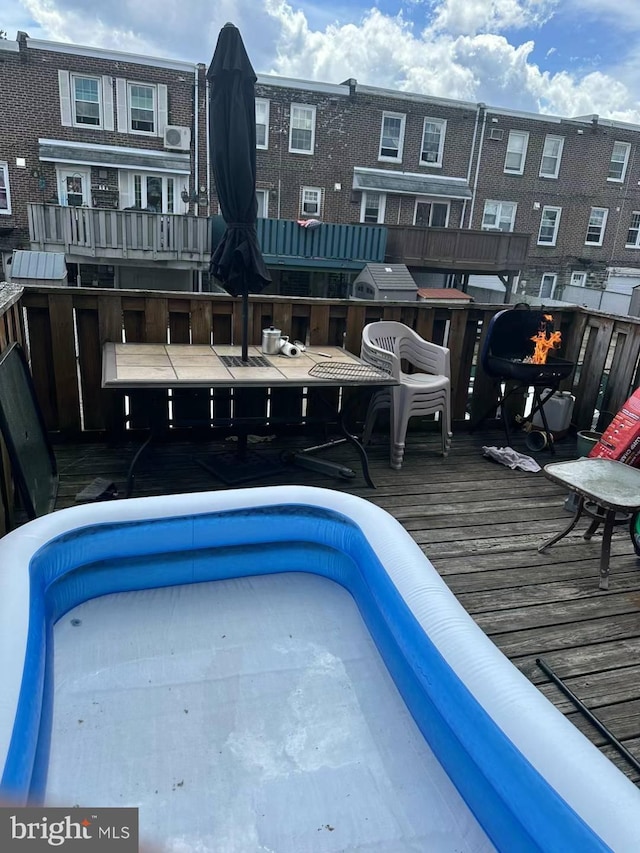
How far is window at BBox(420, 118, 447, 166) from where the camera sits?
19.6m

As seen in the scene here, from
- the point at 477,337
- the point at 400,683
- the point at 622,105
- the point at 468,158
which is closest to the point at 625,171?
the point at 622,105

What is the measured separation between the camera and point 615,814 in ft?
4.02

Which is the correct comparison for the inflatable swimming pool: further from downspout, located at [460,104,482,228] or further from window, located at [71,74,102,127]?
downspout, located at [460,104,482,228]

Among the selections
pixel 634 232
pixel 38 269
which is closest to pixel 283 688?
pixel 38 269

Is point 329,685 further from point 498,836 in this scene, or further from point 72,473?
point 72,473

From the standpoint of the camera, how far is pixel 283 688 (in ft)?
6.47

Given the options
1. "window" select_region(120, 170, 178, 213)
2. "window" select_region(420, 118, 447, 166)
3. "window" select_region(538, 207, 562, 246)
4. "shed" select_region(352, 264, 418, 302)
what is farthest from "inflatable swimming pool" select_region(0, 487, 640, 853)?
"window" select_region(538, 207, 562, 246)

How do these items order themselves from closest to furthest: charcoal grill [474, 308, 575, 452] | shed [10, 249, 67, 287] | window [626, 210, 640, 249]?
charcoal grill [474, 308, 575, 452] → shed [10, 249, 67, 287] → window [626, 210, 640, 249]

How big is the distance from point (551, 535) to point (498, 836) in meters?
1.95

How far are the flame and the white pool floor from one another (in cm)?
279

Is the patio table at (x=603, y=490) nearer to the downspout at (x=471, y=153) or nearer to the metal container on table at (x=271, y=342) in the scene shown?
the metal container on table at (x=271, y=342)

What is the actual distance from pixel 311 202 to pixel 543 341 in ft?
53.7

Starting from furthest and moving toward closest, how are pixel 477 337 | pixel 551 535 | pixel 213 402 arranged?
1. pixel 477 337
2. pixel 213 402
3. pixel 551 535

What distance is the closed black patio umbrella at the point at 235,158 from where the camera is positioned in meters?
3.10
